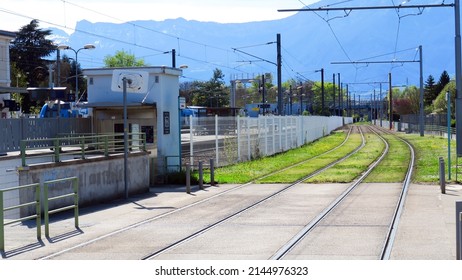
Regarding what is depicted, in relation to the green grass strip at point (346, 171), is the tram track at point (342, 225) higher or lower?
higher

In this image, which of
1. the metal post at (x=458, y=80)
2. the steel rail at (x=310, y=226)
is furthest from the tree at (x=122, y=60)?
the steel rail at (x=310, y=226)

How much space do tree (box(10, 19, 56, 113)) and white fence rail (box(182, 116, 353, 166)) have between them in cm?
3422

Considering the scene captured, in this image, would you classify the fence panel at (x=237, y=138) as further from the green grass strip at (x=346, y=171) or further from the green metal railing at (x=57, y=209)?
the green metal railing at (x=57, y=209)

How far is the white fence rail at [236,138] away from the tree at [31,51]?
3422cm

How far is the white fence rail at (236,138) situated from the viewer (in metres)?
32.2

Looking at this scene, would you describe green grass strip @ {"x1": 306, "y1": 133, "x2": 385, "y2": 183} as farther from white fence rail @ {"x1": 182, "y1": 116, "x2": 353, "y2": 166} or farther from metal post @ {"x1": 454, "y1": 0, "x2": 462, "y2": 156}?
white fence rail @ {"x1": 182, "y1": 116, "x2": 353, "y2": 166}

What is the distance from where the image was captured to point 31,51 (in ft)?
257

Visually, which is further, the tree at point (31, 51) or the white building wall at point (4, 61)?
the tree at point (31, 51)

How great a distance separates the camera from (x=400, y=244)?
1296cm

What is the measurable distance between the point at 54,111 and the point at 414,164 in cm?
2218

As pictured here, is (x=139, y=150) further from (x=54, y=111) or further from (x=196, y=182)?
(x=54, y=111)

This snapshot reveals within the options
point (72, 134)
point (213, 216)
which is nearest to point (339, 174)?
point (72, 134)

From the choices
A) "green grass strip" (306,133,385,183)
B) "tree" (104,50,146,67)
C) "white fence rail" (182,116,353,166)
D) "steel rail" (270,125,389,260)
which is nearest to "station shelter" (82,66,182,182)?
"white fence rail" (182,116,353,166)

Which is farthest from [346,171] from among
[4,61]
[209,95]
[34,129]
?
[209,95]
